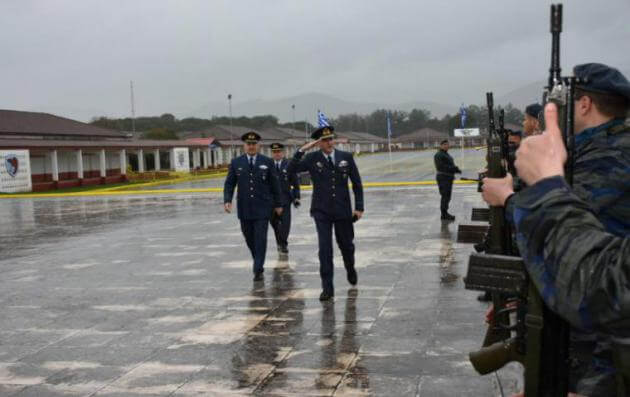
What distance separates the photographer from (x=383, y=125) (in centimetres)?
18075

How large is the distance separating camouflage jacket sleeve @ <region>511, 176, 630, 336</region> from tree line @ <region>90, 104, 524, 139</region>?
53.6 meters

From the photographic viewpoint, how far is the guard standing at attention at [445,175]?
551 inches

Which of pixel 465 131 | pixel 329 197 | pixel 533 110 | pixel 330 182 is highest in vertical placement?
pixel 465 131

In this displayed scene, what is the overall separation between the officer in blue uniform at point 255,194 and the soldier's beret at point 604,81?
666 centimetres

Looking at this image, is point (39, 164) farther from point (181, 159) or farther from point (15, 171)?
point (181, 159)

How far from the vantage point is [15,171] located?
34.6m

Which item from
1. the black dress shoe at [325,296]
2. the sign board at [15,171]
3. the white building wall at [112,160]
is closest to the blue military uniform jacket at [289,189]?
the black dress shoe at [325,296]

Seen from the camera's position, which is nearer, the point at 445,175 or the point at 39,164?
the point at 445,175

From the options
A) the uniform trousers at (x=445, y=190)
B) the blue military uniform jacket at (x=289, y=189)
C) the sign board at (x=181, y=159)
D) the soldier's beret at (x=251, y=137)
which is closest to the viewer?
the soldier's beret at (x=251, y=137)

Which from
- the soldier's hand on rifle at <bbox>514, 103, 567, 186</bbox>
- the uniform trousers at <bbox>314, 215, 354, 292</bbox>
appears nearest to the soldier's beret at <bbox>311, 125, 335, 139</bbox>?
the uniform trousers at <bbox>314, 215, 354, 292</bbox>

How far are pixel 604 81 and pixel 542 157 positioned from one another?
0.75m

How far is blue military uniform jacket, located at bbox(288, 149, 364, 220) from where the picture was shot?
23.9 ft

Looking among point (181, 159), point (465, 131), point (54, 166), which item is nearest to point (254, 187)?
point (54, 166)

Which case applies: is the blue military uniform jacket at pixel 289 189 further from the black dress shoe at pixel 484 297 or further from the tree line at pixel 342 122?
the tree line at pixel 342 122
